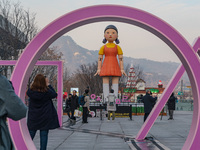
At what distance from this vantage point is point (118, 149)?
9.27 m

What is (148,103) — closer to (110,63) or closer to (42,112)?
(42,112)

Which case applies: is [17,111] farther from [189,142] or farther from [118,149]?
[118,149]

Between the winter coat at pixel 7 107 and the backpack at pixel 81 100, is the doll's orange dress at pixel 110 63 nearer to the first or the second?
the backpack at pixel 81 100

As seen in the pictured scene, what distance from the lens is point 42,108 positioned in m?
7.64

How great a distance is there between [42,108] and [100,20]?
2.18 metres

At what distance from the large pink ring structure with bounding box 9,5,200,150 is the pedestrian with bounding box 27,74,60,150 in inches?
9.0

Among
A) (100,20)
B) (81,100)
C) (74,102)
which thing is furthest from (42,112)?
(81,100)

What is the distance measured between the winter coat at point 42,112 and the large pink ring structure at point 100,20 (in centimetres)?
23

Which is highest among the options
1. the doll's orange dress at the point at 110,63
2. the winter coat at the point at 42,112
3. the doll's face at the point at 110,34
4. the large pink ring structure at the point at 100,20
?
the doll's face at the point at 110,34

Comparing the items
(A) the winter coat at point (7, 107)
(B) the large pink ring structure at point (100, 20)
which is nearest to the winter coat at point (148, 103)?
(B) the large pink ring structure at point (100, 20)

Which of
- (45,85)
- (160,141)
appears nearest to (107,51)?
(160,141)

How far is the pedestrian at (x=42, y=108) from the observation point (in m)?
7.55

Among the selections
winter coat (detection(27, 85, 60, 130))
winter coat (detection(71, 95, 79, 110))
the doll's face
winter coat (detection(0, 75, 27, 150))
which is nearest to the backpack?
winter coat (detection(71, 95, 79, 110))

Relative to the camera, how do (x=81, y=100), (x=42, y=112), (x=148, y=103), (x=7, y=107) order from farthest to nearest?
1. (x=81, y=100)
2. (x=148, y=103)
3. (x=42, y=112)
4. (x=7, y=107)
